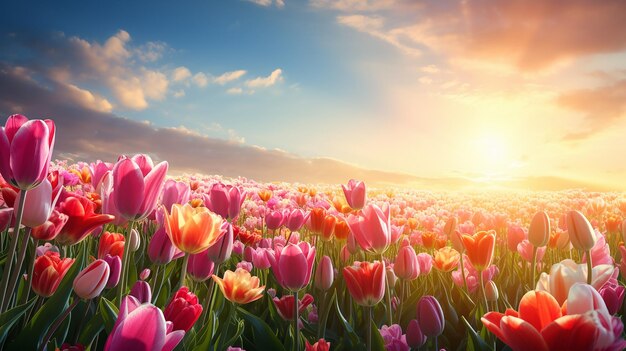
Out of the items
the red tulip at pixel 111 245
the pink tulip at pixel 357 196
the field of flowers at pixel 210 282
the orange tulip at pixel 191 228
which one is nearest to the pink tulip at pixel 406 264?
the field of flowers at pixel 210 282

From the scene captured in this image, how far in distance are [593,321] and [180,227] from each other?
1.54 metres

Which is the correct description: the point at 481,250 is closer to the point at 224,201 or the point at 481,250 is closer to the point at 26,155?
the point at 224,201

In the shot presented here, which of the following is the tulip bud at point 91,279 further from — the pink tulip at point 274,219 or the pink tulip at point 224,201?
the pink tulip at point 274,219

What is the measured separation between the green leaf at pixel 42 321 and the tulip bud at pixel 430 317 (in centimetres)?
173

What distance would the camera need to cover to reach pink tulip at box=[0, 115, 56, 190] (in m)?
1.62

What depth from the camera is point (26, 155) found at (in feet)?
5.37

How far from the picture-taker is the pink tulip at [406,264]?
122 inches

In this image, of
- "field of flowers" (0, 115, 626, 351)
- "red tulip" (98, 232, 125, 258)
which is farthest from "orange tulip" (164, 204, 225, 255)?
"red tulip" (98, 232, 125, 258)

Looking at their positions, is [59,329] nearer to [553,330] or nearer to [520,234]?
[553,330]

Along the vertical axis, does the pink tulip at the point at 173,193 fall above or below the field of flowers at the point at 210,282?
above

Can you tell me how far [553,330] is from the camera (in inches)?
47.2

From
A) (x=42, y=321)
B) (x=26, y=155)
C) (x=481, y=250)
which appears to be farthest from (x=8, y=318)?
(x=481, y=250)

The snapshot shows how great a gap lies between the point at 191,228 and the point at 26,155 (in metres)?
0.67

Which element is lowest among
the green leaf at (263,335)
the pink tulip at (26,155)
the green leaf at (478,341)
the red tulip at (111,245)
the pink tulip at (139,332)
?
the green leaf at (263,335)
